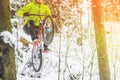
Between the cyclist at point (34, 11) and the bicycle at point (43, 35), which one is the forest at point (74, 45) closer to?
the bicycle at point (43, 35)

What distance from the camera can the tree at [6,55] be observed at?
6.30 m

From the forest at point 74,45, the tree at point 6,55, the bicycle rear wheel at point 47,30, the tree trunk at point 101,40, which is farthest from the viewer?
the forest at point 74,45

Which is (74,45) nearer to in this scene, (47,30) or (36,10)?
(36,10)

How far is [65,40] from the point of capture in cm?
1947

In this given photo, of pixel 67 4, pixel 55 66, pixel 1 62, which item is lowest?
pixel 55 66

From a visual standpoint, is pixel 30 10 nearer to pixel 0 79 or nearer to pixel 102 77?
pixel 102 77

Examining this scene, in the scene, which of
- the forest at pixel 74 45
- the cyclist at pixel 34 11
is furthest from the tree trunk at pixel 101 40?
the cyclist at pixel 34 11

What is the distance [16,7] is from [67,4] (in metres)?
2.86

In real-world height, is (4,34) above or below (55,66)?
above

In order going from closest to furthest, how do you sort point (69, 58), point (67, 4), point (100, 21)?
point (100, 21) → point (69, 58) → point (67, 4)

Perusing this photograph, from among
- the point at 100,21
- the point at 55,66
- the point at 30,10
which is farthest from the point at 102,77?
the point at 55,66

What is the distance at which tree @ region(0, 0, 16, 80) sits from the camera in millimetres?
6305

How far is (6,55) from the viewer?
6375mm

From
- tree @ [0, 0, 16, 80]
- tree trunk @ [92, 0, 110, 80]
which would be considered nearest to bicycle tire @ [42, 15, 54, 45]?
tree trunk @ [92, 0, 110, 80]
